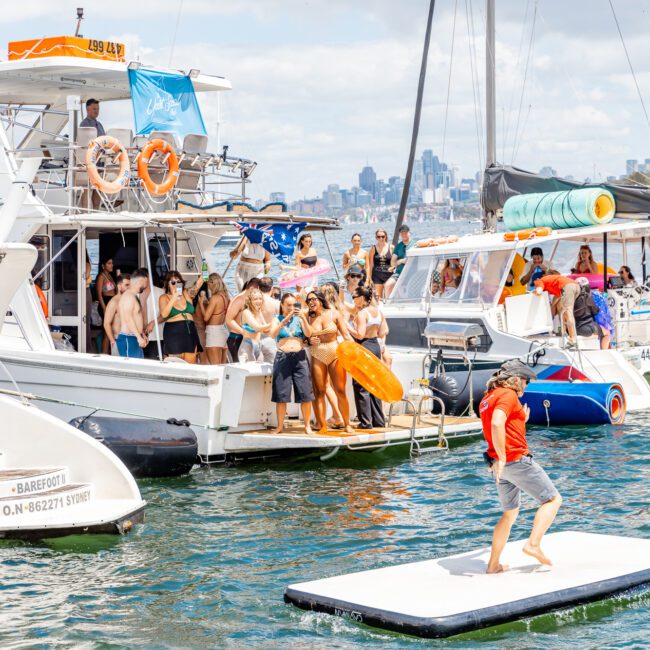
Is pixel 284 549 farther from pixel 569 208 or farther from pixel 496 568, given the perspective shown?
pixel 569 208

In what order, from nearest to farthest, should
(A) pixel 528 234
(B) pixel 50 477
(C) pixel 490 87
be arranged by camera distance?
1. (B) pixel 50 477
2. (A) pixel 528 234
3. (C) pixel 490 87

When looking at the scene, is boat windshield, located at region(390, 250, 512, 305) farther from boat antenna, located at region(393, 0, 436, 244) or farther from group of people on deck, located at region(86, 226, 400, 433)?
boat antenna, located at region(393, 0, 436, 244)

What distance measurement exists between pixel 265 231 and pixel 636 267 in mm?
11482

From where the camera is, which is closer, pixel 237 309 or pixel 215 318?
pixel 237 309

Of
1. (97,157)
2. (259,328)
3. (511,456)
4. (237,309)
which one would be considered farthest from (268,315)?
(511,456)

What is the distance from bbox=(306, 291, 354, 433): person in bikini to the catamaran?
438 millimetres

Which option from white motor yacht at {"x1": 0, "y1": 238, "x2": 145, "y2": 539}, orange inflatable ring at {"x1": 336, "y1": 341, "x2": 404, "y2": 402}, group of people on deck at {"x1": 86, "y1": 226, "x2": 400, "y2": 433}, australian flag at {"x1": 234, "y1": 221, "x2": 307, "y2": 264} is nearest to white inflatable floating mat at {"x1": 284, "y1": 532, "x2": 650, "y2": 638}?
white motor yacht at {"x1": 0, "y1": 238, "x2": 145, "y2": 539}

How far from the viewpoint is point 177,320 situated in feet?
46.5

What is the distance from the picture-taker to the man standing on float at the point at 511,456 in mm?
8531

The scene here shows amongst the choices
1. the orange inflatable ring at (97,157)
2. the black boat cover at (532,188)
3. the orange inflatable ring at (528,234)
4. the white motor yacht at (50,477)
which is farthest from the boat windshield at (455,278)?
the white motor yacht at (50,477)

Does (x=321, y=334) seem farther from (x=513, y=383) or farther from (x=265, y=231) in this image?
(x=513, y=383)

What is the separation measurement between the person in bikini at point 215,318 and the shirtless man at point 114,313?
954 mm

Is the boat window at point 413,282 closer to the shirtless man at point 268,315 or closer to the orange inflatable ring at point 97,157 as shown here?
the shirtless man at point 268,315

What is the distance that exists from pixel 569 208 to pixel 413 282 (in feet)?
9.26
